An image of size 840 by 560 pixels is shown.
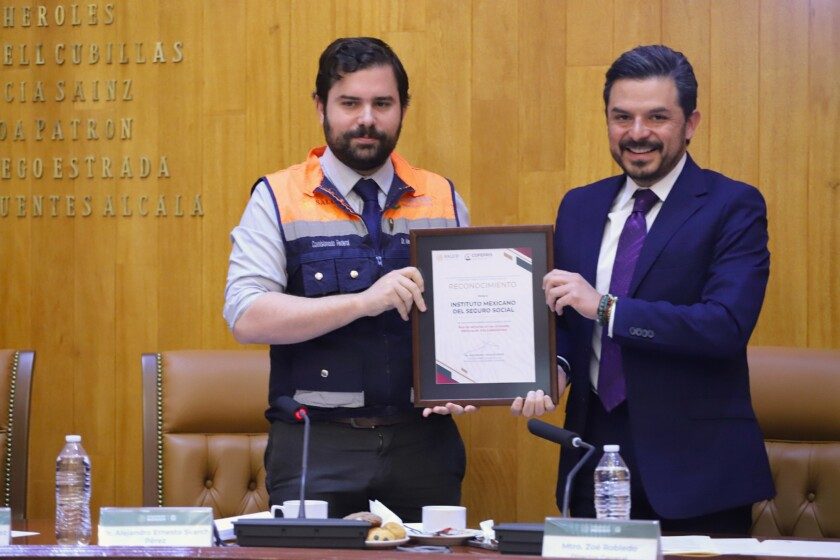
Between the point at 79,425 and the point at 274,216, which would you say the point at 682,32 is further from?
the point at 79,425

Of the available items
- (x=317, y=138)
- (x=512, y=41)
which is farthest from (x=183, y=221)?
(x=512, y=41)

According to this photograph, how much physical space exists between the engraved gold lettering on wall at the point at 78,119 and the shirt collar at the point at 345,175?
49.7 inches

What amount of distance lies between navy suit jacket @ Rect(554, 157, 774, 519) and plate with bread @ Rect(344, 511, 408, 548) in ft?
1.98

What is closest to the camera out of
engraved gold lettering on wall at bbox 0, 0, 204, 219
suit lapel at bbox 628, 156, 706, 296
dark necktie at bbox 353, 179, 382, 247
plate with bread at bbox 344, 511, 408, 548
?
plate with bread at bbox 344, 511, 408, 548

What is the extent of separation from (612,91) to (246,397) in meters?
1.38

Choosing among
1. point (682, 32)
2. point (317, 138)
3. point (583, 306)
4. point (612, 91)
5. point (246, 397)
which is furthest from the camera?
point (317, 138)

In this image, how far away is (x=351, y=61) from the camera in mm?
2891

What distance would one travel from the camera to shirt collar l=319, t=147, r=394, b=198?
2930 millimetres

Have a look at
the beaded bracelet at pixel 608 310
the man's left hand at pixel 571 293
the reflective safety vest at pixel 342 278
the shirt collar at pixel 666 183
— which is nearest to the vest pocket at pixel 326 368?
the reflective safety vest at pixel 342 278

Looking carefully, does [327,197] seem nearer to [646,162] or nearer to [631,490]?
[646,162]

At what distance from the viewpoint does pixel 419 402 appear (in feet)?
8.82

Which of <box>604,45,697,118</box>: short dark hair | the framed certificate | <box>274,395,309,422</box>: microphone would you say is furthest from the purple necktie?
<box>274,395,309,422</box>: microphone

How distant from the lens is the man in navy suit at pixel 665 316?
8.40ft

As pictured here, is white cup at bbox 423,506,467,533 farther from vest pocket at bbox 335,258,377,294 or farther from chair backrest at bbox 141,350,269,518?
chair backrest at bbox 141,350,269,518
